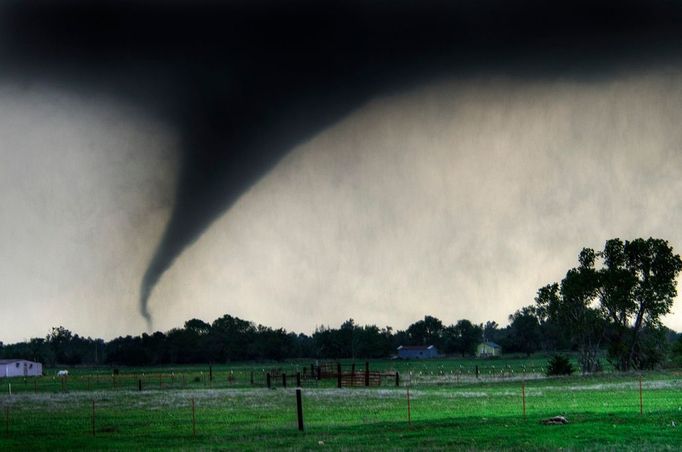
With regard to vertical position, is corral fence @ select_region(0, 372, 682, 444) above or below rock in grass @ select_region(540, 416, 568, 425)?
below

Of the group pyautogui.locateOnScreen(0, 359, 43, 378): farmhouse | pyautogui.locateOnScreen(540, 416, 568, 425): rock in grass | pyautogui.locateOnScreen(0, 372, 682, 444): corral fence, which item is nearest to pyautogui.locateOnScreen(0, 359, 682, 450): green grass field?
pyautogui.locateOnScreen(0, 372, 682, 444): corral fence

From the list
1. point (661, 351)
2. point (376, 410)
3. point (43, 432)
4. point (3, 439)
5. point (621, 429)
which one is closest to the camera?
point (621, 429)

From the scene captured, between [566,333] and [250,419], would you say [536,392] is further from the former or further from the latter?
[566,333]

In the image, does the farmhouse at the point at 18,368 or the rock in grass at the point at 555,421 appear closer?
the rock in grass at the point at 555,421

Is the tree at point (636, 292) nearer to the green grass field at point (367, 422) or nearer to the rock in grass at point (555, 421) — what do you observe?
the green grass field at point (367, 422)

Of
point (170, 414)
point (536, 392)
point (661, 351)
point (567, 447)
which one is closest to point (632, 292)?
point (661, 351)

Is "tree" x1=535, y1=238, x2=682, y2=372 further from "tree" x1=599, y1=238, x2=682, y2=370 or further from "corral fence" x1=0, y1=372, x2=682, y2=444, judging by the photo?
"corral fence" x1=0, y1=372, x2=682, y2=444

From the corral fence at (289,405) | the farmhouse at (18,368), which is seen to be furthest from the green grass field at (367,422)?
the farmhouse at (18,368)

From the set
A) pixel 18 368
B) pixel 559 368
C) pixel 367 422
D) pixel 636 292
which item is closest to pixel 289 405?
pixel 367 422

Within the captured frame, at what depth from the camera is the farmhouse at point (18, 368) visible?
15238 centimetres

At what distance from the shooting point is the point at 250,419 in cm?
3884

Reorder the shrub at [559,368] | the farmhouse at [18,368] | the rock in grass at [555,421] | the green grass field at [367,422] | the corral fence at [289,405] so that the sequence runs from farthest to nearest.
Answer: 1. the farmhouse at [18,368]
2. the shrub at [559,368]
3. the corral fence at [289,405]
4. the rock in grass at [555,421]
5. the green grass field at [367,422]

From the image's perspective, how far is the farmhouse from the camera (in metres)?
152

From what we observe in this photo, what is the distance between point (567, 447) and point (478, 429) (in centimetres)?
564
